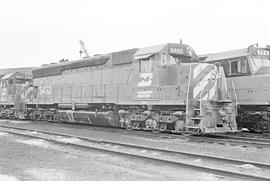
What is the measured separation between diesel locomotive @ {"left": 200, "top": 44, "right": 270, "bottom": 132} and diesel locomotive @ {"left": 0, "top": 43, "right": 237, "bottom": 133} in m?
0.54

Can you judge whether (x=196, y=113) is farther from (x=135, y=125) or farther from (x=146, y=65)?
(x=135, y=125)


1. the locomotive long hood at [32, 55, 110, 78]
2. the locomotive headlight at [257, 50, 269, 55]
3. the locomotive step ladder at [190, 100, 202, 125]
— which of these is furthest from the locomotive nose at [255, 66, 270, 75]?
the locomotive long hood at [32, 55, 110, 78]

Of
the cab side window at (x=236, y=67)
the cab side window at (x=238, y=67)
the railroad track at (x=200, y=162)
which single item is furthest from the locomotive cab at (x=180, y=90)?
the railroad track at (x=200, y=162)

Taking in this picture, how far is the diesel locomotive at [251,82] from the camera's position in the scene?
44.1 feet

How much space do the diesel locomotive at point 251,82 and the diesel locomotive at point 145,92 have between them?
54 cm

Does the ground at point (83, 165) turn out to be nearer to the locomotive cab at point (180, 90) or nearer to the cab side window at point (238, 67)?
the locomotive cab at point (180, 90)

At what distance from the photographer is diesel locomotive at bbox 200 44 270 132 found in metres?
13.4

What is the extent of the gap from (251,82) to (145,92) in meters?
4.35

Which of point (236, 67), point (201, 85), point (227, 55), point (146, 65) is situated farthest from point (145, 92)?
point (227, 55)

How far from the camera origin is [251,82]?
539 inches

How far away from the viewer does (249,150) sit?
8.70 metres

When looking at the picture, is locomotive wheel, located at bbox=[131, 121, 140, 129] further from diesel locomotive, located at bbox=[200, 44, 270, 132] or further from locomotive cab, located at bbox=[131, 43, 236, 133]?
diesel locomotive, located at bbox=[200, 44, 270, 132]

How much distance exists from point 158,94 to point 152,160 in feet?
17.9

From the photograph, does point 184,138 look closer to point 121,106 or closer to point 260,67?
point 121,106
